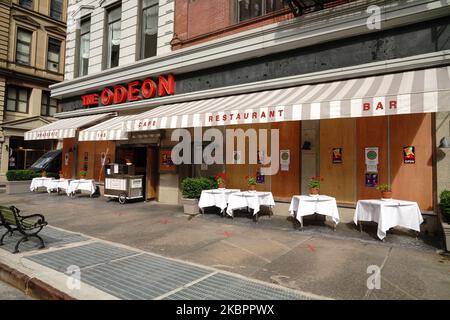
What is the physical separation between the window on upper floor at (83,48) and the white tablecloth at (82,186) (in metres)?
6.72

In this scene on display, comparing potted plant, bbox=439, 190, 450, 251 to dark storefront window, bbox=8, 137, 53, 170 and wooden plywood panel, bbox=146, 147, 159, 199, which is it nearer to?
wooden plywood panel, bbox=146, 147, 159, 199

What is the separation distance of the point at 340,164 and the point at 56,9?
1425 inches

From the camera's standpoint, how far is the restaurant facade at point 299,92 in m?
7.14

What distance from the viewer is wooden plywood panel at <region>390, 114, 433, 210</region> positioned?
7.42 metres

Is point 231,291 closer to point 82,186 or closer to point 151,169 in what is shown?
point 151,169

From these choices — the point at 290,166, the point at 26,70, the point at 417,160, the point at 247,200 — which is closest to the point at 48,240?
the point at 247,200

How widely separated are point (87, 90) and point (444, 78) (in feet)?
50.8

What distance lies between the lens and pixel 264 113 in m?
7.74

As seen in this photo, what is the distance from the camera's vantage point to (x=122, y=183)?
12727 millimetres

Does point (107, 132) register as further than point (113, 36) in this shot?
No

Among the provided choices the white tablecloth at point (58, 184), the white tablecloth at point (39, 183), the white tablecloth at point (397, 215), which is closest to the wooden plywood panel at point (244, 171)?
the white tablecloth at point (397, 215)

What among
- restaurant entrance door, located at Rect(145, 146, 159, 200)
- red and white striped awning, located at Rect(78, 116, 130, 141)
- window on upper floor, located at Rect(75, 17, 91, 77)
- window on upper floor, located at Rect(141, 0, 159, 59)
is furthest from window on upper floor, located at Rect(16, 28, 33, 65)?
restaurant entrance door, located at Rect(145, 146, 159, 200)

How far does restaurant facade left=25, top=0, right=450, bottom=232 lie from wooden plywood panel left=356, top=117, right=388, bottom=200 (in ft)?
0.09

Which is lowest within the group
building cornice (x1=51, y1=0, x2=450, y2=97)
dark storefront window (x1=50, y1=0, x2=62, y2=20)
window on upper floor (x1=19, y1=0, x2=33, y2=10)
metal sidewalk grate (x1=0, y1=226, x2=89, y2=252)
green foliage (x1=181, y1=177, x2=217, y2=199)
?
metal sidewalk grate (x1=0, y1=226, x2=89, y2=252)
